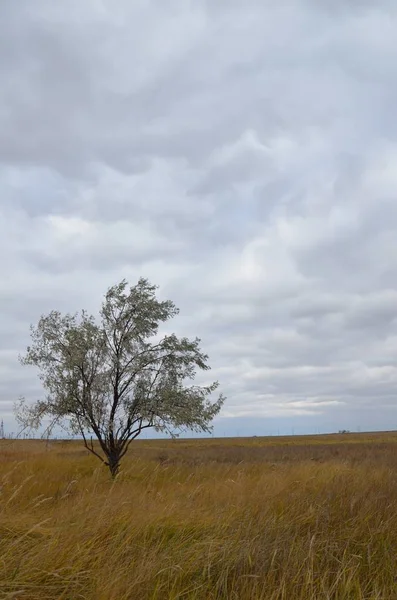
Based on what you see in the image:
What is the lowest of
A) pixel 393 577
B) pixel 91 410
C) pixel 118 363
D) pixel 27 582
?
pixel 393 577

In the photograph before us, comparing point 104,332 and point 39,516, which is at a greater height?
point 104,332

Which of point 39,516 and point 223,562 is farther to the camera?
point 39,516

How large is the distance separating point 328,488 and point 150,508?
3270 mm

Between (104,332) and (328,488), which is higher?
(104,332)

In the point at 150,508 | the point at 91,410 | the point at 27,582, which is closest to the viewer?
the point at 27,582

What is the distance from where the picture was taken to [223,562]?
4.45m

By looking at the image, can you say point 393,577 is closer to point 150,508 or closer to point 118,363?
point 150,508

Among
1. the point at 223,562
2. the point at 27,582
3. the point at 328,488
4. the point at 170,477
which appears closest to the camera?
the point at 27,582

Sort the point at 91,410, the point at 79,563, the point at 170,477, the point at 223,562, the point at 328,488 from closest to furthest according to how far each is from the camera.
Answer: the point at 79,563 < the point at 223,562 < the point at 328,488 < the point at 170,477 < the point at 91,410

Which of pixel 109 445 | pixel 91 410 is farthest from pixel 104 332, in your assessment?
pixel 109 445

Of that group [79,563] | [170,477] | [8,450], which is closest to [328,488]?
[170,477]

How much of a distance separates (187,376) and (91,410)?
10.2 ft

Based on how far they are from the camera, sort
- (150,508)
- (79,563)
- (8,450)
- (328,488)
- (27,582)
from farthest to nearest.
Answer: (8,450) → (328,488) → (150,508) → (79,563) → (27,582)

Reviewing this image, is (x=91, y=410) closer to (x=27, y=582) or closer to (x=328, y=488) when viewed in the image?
(x=328, y=488)
